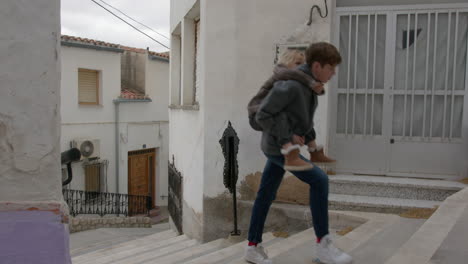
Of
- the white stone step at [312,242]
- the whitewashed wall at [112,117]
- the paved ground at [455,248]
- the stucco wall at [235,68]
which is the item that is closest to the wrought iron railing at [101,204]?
the whitewashed wall at [112,117]

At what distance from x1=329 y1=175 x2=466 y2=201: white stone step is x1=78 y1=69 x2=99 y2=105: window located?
14.0 metres

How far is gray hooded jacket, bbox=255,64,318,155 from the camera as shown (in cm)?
267

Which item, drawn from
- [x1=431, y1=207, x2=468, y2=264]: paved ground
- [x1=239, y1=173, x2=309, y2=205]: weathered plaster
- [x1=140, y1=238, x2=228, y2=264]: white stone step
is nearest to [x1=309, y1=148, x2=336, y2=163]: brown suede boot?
[x1=431, y1=207, x2=468, y2=264]: paved ground

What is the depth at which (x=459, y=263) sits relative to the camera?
2697 mm

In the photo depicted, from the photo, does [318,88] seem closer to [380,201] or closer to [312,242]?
[312,242]

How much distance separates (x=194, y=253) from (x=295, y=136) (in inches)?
101

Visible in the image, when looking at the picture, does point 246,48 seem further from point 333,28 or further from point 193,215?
point 193,215

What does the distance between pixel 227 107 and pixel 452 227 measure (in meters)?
2.79

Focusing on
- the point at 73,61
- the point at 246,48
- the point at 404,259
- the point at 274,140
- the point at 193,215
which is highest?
the point at 73,61

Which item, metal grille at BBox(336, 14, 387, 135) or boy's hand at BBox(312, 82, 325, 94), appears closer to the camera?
boy's hand at BBox(312, 82, 325, 94)

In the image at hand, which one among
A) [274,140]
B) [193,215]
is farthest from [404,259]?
[193,215]

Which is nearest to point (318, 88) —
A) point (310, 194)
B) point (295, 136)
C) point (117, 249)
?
point (295, 136)

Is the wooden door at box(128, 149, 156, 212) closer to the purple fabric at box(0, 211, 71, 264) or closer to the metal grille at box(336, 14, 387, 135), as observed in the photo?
the metal grille at box(336, 14, 387, 135)

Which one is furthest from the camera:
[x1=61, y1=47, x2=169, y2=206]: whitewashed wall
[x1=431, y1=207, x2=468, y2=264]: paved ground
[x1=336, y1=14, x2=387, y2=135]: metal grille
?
[x1=61, y1=47, x2=169, y2=206]: whitewashed wall
